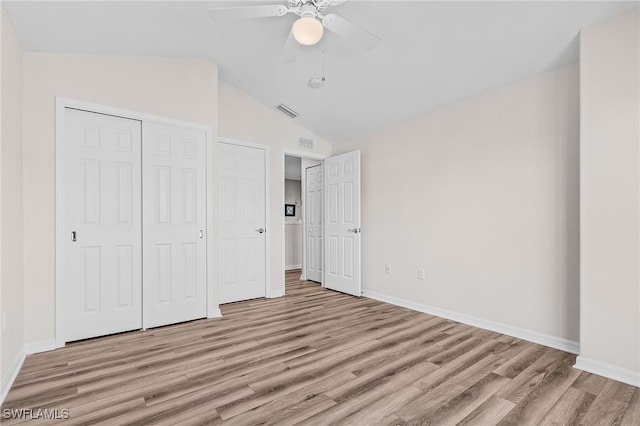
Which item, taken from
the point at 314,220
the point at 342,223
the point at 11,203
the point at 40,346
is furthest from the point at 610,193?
the point at 40,346

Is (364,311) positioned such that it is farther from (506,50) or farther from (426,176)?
(506,50)

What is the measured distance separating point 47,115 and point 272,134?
257cm

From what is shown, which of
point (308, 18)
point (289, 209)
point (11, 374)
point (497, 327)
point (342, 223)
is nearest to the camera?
point (308, 18)

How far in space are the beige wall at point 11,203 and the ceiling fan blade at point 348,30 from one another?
2.21m

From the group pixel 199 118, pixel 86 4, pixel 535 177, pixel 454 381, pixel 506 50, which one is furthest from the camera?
pixel 199 118

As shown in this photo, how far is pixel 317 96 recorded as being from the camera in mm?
4152

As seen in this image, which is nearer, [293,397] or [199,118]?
[293,397]

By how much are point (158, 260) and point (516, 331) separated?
367 centimetres

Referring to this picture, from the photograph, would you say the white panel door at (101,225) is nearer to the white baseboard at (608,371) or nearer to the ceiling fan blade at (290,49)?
the ceiling fan blade at (290,49)

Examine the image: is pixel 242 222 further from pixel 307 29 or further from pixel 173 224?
pixel 307 29

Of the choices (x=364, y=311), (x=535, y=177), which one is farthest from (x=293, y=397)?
(x=535, y=177)

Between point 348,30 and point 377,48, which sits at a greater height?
point 377,48

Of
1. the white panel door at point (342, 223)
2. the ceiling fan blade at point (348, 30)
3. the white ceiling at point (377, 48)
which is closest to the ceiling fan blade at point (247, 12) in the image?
the ceiling fan blade at point (348, 30)

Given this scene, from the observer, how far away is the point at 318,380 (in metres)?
2.26
